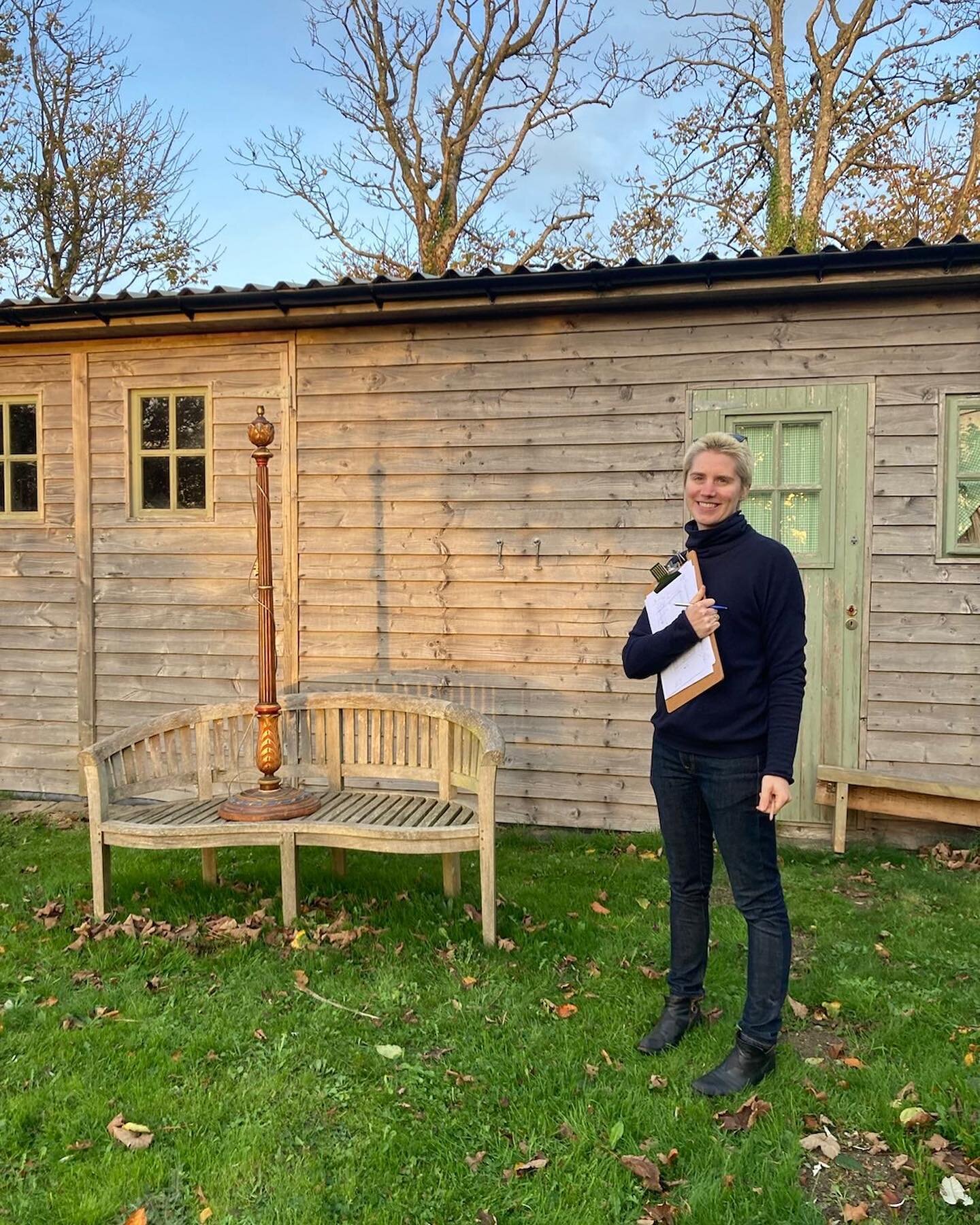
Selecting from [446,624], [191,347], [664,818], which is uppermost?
[191,347]

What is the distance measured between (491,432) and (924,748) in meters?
3.30

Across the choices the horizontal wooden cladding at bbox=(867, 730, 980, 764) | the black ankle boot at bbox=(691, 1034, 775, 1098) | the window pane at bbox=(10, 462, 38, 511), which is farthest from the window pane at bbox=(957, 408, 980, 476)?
the window pane at bbox=(10, 462, 38, 511)

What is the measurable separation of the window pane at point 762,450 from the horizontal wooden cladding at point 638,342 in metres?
0.47

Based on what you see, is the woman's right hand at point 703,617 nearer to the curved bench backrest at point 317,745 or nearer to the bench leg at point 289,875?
the curved bench backrest at point 317,745

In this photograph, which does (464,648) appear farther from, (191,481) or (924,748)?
(924,748)

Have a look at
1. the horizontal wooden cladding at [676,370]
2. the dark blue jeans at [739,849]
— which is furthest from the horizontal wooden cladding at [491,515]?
the dark blue jeans at [739,849]

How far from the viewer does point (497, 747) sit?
3750 mm

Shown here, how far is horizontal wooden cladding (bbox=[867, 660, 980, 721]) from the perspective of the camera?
16.5 ft

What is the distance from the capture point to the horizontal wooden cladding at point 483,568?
214 inches

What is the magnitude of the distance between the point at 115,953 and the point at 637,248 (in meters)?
15.0

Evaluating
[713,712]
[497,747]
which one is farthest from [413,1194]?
[497,747]

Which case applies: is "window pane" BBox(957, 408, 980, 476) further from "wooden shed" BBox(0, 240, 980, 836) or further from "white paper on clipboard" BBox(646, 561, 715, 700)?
"white paper on clipboard" BBox(646, 561, 715, 700)

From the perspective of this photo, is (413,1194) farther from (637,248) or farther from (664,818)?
(637,248)

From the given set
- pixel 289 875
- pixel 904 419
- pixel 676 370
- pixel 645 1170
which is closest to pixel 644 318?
pixel 676 370
